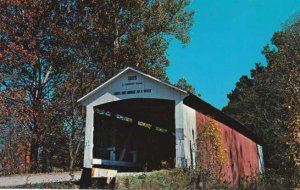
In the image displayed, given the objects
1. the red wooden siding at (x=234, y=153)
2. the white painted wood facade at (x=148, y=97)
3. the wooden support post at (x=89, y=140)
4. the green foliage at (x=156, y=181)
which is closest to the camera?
the green foliage at (x=156, y=181)

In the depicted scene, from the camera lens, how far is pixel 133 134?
766 inches

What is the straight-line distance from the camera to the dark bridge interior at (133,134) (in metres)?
17.0

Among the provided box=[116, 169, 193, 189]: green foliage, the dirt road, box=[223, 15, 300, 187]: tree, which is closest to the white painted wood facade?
the dirt road

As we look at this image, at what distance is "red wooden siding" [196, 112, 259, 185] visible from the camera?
662 inches

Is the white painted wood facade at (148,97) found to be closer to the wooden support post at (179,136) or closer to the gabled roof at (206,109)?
the wooden support post at (179,136)

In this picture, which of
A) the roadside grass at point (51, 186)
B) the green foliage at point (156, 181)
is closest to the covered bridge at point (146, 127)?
the roadside grass at point (51, 186)

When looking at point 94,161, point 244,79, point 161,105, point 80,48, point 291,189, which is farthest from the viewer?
point 244,79

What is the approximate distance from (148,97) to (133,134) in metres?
5.21

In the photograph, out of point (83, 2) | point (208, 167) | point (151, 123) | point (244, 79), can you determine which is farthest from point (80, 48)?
point (244, 79)

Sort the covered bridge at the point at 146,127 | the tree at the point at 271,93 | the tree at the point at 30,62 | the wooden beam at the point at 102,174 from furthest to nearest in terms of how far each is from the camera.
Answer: the tree at the point at 271,93
the tree at the point at 30,62
the covered bridge at the point at 146,127
the wooden beam at the point at 102,174

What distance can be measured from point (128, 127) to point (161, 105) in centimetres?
203

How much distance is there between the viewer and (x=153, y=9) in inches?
1038

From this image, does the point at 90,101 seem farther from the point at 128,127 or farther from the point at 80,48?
the point at 80,48

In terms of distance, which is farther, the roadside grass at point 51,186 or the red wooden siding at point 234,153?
the red wooden siding at point 234,153
